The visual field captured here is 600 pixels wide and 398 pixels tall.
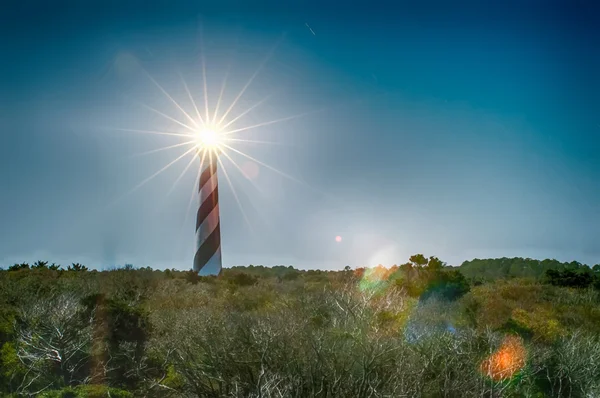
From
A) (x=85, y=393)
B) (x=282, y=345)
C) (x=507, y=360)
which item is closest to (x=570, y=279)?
(x=507, y=360)

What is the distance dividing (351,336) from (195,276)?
16.5 metres

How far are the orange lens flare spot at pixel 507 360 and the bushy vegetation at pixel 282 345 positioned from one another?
41 mm

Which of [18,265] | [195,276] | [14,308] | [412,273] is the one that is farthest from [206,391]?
[18,265]

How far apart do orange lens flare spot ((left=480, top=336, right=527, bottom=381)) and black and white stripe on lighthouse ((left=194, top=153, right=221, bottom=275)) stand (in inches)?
634

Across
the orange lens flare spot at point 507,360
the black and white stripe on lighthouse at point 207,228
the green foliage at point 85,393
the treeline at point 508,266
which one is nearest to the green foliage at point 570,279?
the treeline at point 508,266

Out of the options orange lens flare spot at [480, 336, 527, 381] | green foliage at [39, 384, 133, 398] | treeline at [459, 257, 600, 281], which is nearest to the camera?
green foliage at [39, 384, 133, 398]

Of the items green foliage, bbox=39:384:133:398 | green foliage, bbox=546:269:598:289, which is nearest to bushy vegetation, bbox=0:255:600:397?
green foliage, bbox=39:384:133:398

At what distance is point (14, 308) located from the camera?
1202 cm

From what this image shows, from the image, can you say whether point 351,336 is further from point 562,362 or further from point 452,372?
point 562,362

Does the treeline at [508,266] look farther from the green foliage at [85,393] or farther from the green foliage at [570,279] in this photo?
the green foliage at [85,393]

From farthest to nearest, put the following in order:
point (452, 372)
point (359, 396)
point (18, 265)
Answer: point (18, 265) → point (452, 372) → point (359, 396)

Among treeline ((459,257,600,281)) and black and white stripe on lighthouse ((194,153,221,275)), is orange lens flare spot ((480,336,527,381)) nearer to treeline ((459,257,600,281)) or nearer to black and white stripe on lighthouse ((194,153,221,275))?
black and white stripe on lighthouse ((194,153,221,275))

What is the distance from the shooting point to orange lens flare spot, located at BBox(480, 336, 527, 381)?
8.92m

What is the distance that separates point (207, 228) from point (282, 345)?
17.5 m
